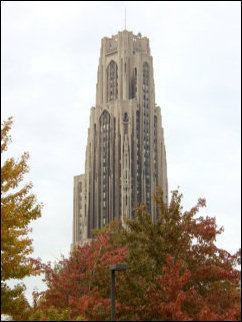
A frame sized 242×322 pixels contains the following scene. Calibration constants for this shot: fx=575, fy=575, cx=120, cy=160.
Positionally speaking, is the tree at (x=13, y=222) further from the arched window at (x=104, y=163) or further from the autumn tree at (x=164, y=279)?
the arched window at (x=104, y=163)

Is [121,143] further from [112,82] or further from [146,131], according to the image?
[112,82]

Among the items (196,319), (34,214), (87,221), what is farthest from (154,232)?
(87,221)

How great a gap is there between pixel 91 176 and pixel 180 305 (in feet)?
386

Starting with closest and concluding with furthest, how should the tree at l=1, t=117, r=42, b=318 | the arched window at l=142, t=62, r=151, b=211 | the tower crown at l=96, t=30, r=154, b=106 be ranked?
the tree at l=1, t=117, r=42, b=318
the arched window at l=142, t=62, r=151, b=211
the tower crown at l=96, t=30, r=154, b=106

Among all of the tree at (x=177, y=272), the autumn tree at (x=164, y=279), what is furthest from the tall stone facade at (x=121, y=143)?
the tree at (x=177, y=272)

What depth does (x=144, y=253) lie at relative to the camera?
26.8 metres

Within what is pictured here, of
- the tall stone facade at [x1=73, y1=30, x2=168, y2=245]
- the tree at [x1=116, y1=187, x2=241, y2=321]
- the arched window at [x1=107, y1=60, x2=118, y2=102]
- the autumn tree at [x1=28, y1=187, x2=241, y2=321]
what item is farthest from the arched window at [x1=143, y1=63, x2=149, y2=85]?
the tree at [x1=116, y1=187, x2=241, y2=321]

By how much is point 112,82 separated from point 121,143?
19985 mm

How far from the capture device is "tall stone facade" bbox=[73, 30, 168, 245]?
446ft

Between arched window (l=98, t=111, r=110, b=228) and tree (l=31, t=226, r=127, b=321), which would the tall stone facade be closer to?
arched window (l=98, t=111, r=110, b=228)

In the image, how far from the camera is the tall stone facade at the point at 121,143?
136 metres

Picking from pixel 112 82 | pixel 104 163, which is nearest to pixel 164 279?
pixel 104 163

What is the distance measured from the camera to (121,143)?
137750 mm

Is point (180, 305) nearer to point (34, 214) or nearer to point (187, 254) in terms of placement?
point (187, 254)
